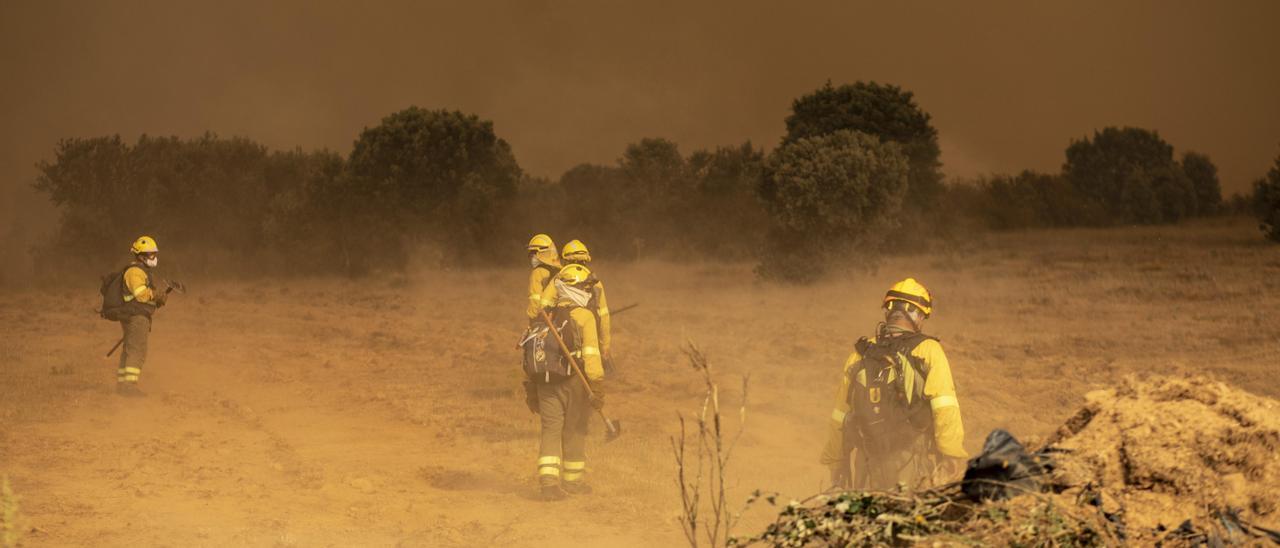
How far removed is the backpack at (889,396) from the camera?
6949 millimetres

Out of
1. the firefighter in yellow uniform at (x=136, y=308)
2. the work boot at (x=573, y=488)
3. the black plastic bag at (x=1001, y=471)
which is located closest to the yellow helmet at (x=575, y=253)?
the work boot at (x=573, y=488)

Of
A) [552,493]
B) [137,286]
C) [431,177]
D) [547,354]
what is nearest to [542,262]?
[547,354]

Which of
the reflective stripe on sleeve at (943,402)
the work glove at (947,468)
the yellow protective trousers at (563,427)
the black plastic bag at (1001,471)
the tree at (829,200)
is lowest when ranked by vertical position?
the yellow protective trousers at (563,427)

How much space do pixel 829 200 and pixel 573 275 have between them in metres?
20.2

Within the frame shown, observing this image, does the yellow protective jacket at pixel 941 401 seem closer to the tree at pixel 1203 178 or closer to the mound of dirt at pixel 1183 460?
the mound of dirt at pixel 1183 460

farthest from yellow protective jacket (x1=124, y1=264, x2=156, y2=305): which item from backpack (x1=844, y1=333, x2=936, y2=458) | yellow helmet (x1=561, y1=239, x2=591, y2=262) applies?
backpack (x1=844, y1=333, x2=936, y2=458)

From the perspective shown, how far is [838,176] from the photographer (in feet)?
95.3

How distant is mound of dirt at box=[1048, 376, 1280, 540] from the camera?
362cm

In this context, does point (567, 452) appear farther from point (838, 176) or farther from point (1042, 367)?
point (838, 176)

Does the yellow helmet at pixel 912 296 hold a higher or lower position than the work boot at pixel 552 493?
higher

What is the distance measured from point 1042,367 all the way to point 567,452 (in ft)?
28.5

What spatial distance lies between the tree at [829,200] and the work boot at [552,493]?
65.8 ft

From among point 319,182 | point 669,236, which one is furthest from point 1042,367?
point 319,182

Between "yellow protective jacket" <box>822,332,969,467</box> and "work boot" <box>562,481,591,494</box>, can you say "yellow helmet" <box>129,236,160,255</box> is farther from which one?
"yellow protective jacket" <box>822,332,969,467</box>
